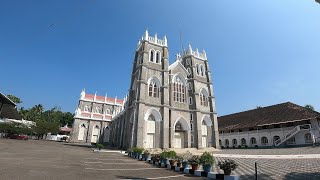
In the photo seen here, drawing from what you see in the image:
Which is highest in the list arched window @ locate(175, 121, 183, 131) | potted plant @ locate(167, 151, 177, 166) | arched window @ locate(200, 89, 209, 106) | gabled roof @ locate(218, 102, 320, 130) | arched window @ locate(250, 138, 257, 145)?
arched window @ locate(200, 89, 209, 106)

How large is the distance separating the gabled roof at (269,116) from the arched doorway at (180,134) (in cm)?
1667

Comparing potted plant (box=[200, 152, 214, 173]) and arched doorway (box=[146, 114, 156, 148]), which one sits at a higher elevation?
arched doorway (box=[146, 114, 156, 148])

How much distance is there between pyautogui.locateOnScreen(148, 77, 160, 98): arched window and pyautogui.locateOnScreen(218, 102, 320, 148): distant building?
2221 centimetres

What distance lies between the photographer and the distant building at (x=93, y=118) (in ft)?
170

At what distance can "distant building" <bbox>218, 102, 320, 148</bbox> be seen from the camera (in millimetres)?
33094

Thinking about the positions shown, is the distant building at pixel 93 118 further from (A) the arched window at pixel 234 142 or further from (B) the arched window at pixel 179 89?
(A) the arched window at pixel 234 142

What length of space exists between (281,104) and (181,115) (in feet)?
78.4

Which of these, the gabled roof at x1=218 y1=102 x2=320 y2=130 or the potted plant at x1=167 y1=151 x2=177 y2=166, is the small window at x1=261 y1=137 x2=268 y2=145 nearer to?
the gabled roof at x1=218 y1=102 x2=320 y2=130

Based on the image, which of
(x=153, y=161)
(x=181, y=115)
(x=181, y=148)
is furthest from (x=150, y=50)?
(x=153, y=161)

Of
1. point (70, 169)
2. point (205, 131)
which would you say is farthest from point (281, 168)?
point (205, 131)

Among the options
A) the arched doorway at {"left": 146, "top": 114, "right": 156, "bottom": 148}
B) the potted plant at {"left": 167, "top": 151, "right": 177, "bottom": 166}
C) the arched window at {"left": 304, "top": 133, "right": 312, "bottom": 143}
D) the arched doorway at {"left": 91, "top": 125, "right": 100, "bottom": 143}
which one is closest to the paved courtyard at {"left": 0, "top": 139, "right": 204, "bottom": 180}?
the potted plant at {"left": 167, "top": 151, "right": 177, "bottom": 166}

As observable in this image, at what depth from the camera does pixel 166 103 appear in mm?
30750

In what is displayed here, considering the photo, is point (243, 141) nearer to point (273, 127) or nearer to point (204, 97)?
point (273, 127)

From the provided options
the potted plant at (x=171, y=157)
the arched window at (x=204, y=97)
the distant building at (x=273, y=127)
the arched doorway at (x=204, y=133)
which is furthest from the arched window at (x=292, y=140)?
the potted plant at (x=171, y=157)
